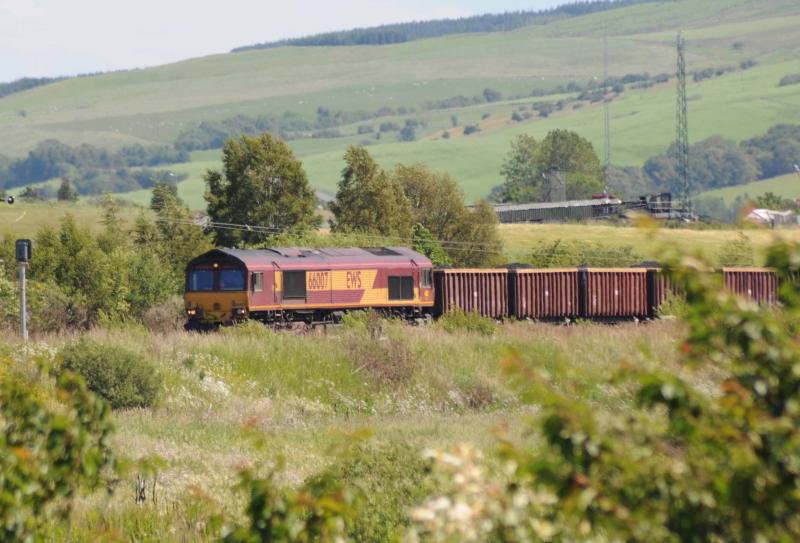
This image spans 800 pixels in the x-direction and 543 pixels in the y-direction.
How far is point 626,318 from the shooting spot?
52.9 m

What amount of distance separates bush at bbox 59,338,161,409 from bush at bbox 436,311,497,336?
1530 centimetres

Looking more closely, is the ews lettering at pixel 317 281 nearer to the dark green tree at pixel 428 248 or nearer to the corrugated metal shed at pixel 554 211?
the dark green tree at pixel 428 248

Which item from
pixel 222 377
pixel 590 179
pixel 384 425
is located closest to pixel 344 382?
pixel 222 377

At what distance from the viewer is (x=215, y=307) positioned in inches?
1754

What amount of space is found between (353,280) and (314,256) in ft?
6.18

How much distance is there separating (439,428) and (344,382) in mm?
8847

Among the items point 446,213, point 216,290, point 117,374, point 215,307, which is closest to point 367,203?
point 446,213

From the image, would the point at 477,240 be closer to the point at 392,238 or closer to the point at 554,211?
the point at 392,238

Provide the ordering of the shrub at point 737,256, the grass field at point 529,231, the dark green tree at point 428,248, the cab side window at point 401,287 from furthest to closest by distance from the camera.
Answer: the grass field at point 529,231 → the shrub at point 737,256 → the dark green tree at point 428,248 → the cab side window at point 401,287

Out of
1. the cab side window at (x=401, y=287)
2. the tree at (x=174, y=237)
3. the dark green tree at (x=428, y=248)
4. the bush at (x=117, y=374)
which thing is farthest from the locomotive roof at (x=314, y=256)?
the dark green tree at (x=428, y=248)

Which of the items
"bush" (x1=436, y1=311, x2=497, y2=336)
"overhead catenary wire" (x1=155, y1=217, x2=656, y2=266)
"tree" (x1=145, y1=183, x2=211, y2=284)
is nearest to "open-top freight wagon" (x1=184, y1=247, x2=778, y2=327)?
"bush" (x1=436, y1=311, x2=497, y2=336)

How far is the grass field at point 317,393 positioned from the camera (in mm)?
19641

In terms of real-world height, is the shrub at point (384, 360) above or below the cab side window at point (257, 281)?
below

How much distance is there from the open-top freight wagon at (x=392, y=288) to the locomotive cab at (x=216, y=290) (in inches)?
1.5
